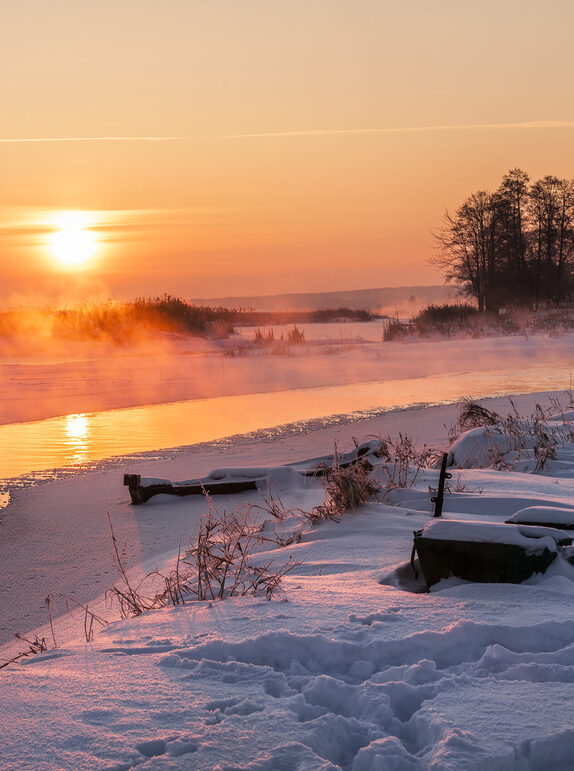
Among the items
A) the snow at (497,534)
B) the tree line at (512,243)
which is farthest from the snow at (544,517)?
the tree line at (512,243)

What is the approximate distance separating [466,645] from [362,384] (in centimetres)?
1643

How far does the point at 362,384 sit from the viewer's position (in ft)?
63.9

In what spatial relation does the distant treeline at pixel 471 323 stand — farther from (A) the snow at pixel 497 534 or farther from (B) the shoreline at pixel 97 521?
(A) the snow at pixel 497 534

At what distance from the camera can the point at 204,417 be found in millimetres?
14195

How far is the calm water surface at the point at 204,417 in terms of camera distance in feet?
35.9

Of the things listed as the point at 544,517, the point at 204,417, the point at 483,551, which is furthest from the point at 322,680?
the point at 204,417

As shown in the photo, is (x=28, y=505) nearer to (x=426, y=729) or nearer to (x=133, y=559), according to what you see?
(x=133, y=559)

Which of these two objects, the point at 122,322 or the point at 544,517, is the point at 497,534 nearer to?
the point at 544,517

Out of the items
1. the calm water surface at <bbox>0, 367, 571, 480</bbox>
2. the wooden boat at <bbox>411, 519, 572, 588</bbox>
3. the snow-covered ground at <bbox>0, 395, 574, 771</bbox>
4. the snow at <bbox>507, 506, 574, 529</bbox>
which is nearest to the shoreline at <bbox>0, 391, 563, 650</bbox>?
the snow-covered ground at <bbox>0, 395, 574, 771</bbox>

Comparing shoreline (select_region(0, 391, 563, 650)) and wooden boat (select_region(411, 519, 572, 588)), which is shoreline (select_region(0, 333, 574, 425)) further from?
wooden boat (select_region(411, 519, 572, 588))

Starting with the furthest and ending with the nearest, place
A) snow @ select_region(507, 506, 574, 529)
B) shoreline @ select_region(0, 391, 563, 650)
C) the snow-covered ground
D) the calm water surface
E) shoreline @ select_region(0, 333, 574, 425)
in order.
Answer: shoreline @ select_region(0, 333, 574, 425) < the calm water surface < shoreline @ select_region(0, 391, 563, 650) < snow @ select_region(507, 506, 574, 529) < the snow-covered ground

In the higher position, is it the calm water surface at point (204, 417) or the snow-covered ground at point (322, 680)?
the calm water surface at point (204, 417)

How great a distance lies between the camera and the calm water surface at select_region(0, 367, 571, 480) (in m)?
10.9

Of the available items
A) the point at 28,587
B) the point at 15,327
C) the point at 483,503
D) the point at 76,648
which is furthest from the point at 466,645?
the point at 15,327
